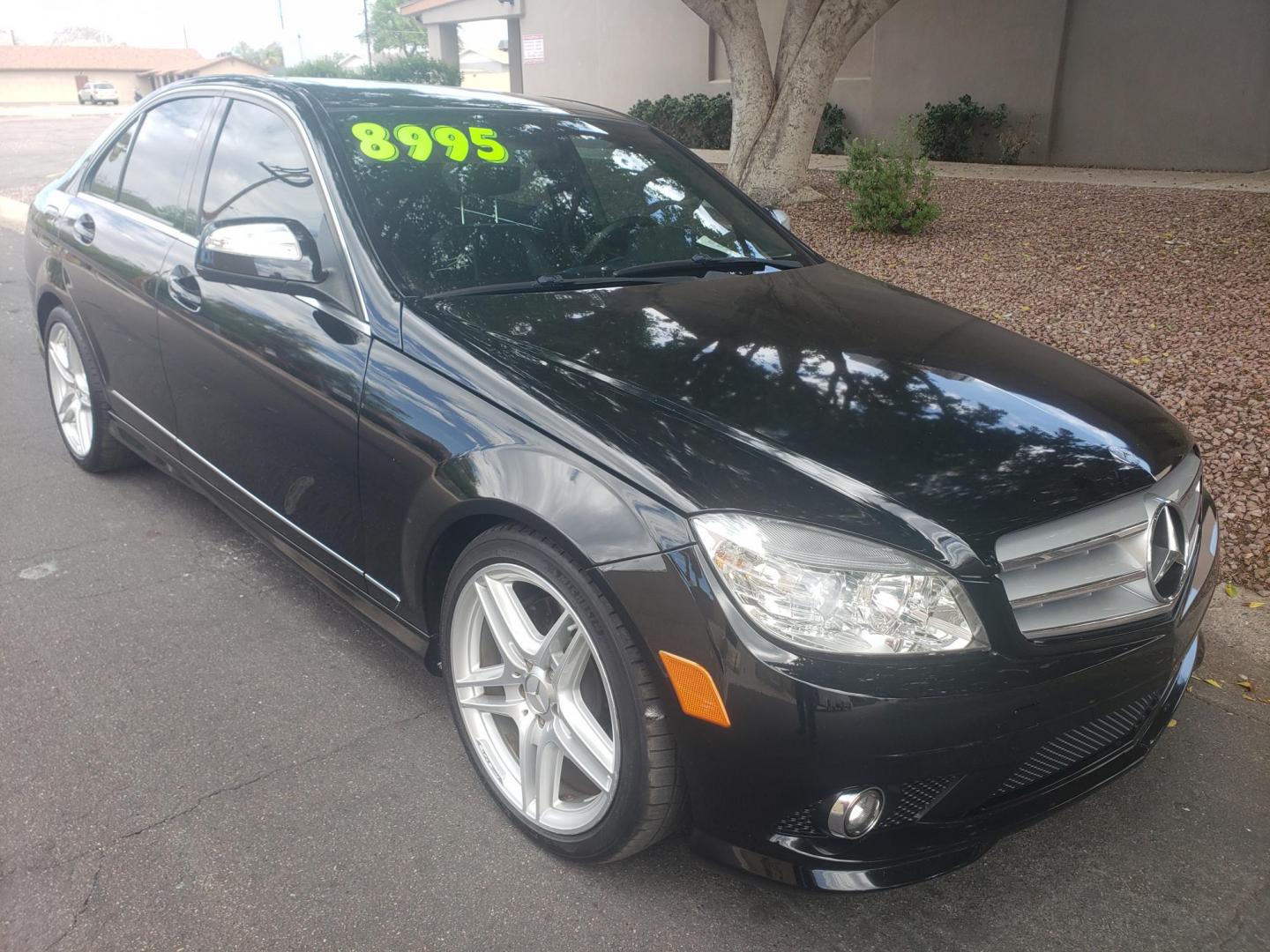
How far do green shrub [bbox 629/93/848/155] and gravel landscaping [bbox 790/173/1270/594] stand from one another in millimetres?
5817

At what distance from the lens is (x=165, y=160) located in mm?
4090

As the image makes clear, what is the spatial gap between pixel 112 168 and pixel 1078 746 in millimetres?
4289

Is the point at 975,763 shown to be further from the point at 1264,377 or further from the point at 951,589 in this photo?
the point at 1264,377

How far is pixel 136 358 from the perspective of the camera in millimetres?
4012

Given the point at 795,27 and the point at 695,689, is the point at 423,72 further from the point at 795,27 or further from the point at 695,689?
the point at 695,689

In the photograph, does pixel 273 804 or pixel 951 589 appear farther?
pixel 273 804

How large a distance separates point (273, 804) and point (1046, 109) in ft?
48.1

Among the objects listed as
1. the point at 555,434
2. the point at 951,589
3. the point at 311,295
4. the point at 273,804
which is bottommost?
the point at 273,804

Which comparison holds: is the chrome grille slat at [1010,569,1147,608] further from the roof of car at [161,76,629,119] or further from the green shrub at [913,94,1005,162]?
the green shrub at [913,94,1005,162]

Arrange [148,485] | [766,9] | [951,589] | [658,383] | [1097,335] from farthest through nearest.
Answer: [766,9]
[1097,335]
[148,485]
[658,383]
[951,589]

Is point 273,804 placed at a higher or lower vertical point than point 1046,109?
lower

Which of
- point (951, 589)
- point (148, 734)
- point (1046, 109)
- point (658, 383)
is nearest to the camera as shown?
point (951, 589)

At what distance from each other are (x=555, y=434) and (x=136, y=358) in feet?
7.76

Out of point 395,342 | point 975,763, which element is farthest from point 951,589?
point 395,342
